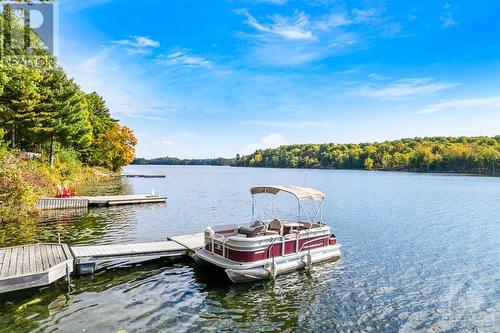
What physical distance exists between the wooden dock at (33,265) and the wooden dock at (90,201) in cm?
1532

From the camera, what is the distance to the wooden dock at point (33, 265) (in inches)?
454

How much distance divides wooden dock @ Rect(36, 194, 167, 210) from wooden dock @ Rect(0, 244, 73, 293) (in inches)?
603

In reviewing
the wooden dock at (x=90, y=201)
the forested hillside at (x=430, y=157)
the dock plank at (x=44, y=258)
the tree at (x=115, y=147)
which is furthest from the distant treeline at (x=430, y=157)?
the dock plank at (x=44, y=258)

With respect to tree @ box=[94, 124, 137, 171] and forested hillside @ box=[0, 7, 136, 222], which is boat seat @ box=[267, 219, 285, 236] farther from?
tree @ box=[94, 124, 137, 171]

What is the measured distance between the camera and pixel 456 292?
46.8 ft

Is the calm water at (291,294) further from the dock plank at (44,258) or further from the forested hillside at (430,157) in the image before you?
the forested hillside at (430,157)

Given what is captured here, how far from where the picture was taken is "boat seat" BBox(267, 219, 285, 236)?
1634cm

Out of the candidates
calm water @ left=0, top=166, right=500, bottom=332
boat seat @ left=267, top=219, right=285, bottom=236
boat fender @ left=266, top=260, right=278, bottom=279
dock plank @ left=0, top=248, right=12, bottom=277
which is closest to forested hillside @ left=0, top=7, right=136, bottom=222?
calm water @ left=0, top=166, right=500, bottom=332

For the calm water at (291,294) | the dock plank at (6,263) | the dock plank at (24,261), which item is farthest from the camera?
the dock plank at (24,261)

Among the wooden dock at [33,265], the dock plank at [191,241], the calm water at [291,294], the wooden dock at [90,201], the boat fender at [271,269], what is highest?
the wooden dock at [90,201]

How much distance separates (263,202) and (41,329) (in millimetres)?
38362

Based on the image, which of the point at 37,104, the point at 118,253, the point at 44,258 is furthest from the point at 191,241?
the point at 37,104

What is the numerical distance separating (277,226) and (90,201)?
2211 centimetres

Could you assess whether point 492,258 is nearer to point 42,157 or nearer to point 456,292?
point 456,292
